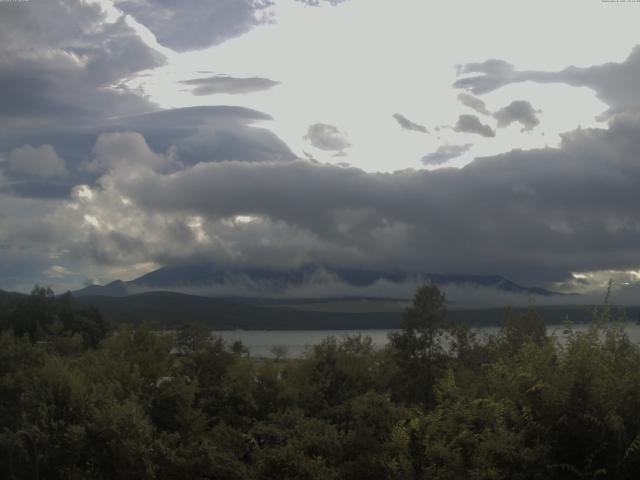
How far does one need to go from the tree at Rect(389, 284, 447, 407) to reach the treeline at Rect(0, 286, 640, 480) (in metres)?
11.3

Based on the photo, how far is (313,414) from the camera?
949 inches

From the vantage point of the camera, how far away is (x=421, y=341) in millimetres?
43406

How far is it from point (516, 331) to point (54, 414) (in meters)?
29.5

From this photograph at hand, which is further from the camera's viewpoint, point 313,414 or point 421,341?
point 421,341

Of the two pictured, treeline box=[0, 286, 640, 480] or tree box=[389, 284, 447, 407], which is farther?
tree box=[389, 284, 447, 407]

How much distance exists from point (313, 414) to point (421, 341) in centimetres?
2038

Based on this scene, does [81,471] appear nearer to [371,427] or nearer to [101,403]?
[101,403]

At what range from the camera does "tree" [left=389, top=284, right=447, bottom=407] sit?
40.7 metres

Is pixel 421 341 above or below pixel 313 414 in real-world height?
above

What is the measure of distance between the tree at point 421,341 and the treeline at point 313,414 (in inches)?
446

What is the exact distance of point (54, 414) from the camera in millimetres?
17469

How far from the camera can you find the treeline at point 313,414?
10.0m

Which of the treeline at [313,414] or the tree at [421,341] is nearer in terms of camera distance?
the treeline at [313,414]

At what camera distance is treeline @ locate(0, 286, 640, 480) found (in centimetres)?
1004
